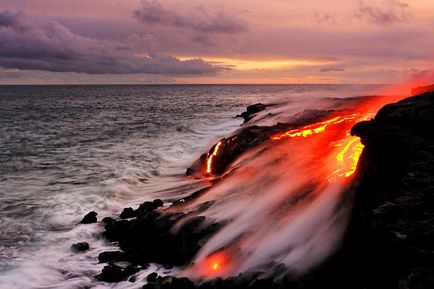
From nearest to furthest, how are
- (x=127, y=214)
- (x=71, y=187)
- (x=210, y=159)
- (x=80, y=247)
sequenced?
(x=80, y=247) < (x=127, y=214) < (x=71, y=187) < (x=210, y=159)

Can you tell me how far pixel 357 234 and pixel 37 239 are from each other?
1348cm

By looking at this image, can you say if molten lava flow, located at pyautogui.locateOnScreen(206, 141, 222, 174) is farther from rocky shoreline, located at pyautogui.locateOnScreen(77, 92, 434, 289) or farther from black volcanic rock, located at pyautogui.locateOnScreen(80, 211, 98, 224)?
rocky shoreline, located at pyautogui.locateOnScreen(77, 92, 434, 289)

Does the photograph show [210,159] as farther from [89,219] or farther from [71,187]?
[89,219]

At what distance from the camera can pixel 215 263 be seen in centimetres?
1295

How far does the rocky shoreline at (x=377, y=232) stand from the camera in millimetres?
8695

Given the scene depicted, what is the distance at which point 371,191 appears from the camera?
1085 cm

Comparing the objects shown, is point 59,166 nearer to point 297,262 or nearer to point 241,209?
point 241,209

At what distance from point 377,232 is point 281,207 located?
6014 millimetres

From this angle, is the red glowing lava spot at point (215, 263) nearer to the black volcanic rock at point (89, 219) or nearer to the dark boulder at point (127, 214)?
the dark boulder at point (127, 214)

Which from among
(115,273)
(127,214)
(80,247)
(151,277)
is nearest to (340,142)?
(127,214)

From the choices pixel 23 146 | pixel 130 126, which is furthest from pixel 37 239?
pixel 130 126

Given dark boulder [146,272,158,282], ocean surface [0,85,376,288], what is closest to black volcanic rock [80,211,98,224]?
ocean surface [0,85,376,288]

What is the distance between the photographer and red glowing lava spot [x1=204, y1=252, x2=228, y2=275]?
1265cm

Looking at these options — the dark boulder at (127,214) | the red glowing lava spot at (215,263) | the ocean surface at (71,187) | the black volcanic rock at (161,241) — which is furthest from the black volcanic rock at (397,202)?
the dark boulder at (127,214)
